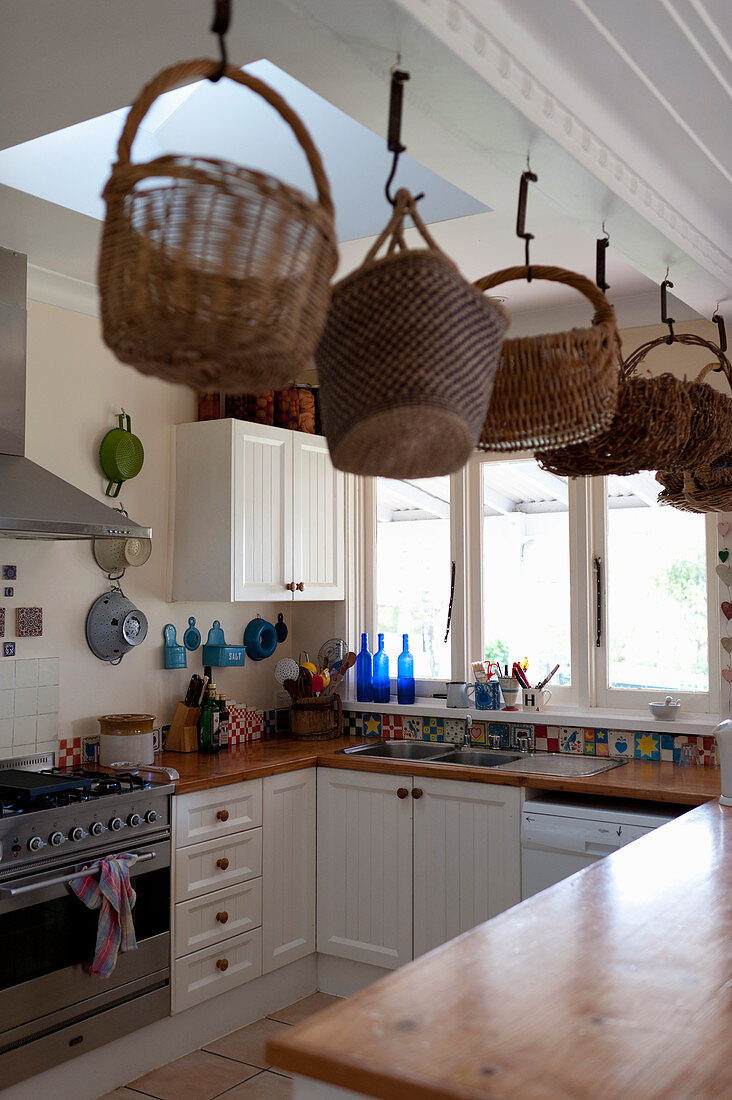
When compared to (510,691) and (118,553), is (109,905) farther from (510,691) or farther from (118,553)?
(510,691)

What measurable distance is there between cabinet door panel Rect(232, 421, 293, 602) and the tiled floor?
5.44 feet

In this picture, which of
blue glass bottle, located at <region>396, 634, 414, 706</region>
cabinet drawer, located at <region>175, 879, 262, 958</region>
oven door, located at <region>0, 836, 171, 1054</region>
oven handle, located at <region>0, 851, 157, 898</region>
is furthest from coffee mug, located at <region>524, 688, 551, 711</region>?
oven handle, located at <region>0, 851, 157, 898</region>

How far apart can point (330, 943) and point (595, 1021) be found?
263cm

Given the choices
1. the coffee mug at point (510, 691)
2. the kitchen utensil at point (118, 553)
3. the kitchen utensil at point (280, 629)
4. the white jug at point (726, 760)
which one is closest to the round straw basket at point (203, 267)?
the white jug at point (726, 760)

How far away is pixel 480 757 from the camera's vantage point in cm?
405

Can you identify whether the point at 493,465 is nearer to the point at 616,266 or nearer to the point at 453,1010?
the point at 616,266

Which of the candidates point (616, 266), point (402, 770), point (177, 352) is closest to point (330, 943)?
point (402, 770)

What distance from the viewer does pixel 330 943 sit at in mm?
3832

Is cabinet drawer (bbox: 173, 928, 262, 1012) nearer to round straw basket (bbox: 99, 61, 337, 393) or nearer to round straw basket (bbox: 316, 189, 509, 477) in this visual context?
round straw basket (bbox: 316, 189, 509, 477)

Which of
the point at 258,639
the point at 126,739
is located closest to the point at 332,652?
the point at 258,639

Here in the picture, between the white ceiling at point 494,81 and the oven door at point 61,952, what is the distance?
83.1 inches

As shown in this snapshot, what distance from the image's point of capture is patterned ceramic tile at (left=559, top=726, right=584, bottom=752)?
13.0ft

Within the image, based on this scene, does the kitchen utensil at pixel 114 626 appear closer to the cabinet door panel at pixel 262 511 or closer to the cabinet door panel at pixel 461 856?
the cabinet door panel at pixel 262 511

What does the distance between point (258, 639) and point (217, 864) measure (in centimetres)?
127
